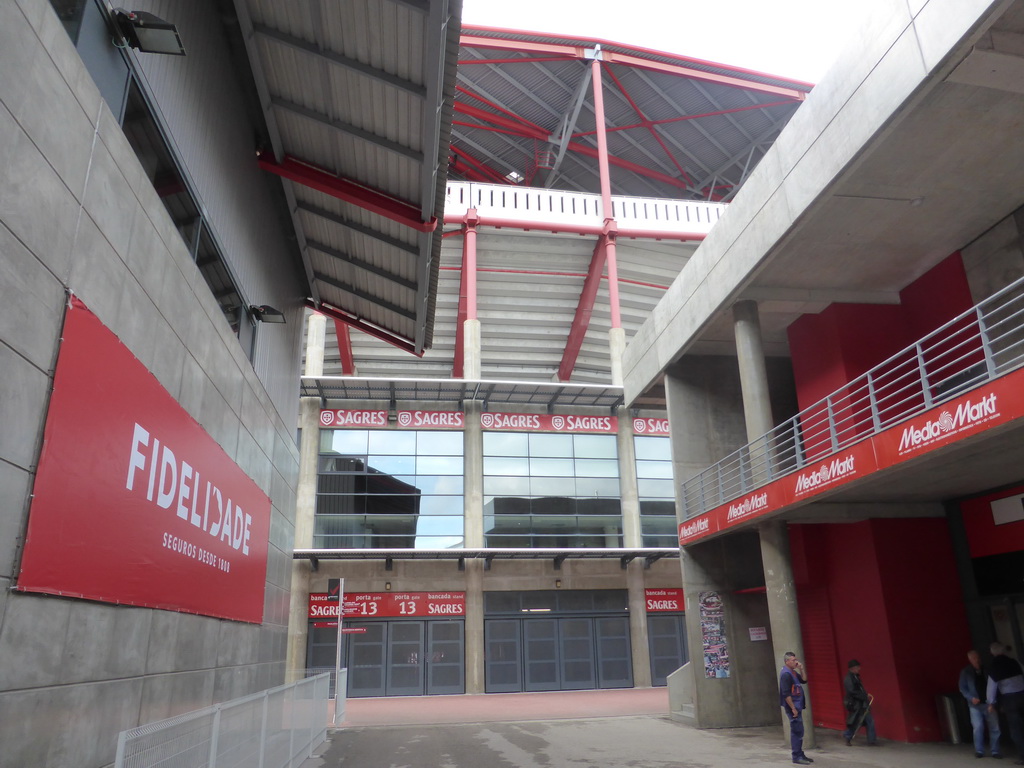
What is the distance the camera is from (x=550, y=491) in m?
29.1

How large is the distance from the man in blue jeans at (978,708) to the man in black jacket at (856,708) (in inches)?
63.0

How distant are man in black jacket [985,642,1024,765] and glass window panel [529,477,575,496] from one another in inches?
727

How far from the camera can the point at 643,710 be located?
2011cm

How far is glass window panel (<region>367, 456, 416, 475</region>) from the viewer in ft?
93.4

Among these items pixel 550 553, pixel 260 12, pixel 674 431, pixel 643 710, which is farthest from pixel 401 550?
pixel 260 12

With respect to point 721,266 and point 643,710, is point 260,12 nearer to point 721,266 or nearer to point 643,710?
point 721,266

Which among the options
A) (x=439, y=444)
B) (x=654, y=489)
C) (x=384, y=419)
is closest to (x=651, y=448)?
(x=654, y=489)

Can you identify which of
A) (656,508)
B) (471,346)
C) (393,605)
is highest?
(471,346)

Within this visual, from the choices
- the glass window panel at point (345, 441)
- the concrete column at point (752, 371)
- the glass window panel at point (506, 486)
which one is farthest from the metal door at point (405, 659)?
the concrete column at point (752, 371)

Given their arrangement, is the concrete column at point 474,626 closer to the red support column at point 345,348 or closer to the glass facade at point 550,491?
the glass facade at point 550,491

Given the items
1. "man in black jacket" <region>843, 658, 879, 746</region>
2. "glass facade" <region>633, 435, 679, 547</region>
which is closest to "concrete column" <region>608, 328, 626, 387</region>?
"glass facade" <region>633, 435, 679, 547</region>

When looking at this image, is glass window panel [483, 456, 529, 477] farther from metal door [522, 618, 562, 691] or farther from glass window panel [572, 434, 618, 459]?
metal door [522, 618, 562, 691]

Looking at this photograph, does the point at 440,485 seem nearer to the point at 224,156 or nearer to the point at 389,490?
the point at 389,490

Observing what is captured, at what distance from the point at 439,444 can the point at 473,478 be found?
1850 millimetres
